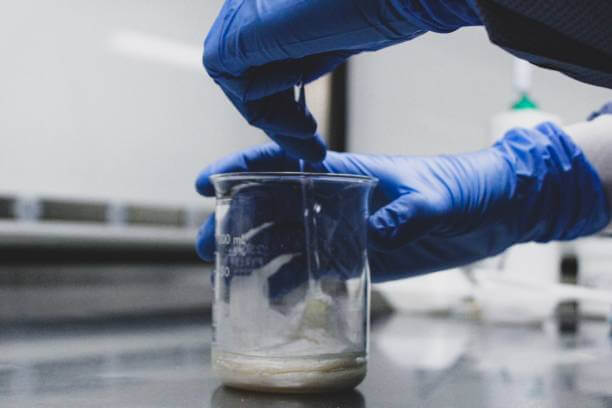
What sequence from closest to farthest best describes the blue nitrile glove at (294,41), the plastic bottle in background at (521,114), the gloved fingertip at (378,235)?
the blue nitrile glove at (294,41) < the gloved fingertip at (378,235) < the plastic bottle in background at (521,114)

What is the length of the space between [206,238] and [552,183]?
20.1 inches

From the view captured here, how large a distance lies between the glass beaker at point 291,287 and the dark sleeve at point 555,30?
8.0 inches

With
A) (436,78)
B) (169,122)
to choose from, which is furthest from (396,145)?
(169,122)

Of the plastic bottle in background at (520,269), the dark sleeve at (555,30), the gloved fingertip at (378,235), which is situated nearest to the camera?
the dark sleeve at (555,30)

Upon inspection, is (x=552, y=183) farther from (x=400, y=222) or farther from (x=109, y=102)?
(x=109, y=102)

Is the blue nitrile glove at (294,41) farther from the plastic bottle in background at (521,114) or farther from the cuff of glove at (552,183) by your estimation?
the plastic bottle in background at (521,114)

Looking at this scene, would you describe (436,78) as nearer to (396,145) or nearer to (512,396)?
(396,145)

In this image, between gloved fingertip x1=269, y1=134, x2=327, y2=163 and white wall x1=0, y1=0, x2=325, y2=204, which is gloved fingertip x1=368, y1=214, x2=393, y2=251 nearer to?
gloved fingertip x1=269, y1=134, x2=327, y2=163

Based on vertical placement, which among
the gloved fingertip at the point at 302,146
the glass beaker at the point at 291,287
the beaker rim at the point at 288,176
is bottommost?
the glass beaker at the point at 291,287

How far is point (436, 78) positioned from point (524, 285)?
3.83 ft

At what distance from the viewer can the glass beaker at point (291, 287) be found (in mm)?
652

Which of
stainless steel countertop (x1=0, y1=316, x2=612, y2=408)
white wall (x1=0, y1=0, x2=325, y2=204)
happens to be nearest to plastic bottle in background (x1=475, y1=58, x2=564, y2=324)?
stainless steel countertop (x1=0, y1=316, x2=612, y2=408)

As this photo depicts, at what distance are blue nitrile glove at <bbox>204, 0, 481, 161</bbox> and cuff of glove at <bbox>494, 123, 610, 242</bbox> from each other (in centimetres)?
36

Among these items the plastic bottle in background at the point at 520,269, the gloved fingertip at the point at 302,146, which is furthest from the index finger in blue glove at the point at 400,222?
the plastic bottle in background at the point at 520,269
